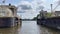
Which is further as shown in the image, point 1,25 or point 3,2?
point 3,2

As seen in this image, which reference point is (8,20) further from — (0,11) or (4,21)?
(0,11)

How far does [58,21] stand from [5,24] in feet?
51.7

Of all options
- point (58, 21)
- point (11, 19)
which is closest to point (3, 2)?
point (11, 19)

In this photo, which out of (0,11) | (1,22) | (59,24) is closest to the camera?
(59,24)

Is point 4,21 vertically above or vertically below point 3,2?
below

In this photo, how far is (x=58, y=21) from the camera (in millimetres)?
34938

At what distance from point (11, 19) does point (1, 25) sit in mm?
2971

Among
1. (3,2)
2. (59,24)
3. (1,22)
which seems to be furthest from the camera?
(3,2)

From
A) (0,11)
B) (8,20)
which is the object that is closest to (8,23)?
(8,20)

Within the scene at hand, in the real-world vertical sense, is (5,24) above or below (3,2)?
below

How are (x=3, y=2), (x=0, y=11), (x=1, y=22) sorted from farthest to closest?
(x=3, y=2)
(x=0, y=11)
(x=1, y=22)

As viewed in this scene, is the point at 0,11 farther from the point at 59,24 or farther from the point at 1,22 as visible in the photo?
the point at 59,24

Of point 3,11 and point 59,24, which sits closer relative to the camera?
point 59,24

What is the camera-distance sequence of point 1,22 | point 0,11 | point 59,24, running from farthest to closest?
point 0,11 → point 1,22 → point 59,24
